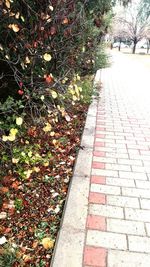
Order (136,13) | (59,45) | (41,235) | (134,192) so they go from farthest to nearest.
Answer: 1. (136,13)
2. (59,45)
3. (134,192)
4. (41,235)

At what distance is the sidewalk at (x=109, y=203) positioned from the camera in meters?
2.63

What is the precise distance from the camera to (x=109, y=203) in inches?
132

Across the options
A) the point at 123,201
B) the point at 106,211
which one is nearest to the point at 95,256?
the point at 106,211

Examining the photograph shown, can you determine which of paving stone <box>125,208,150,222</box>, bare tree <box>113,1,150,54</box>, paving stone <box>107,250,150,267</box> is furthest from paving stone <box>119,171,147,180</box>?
bare tree <box>113,1,150,54</box>

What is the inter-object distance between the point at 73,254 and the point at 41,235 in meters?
0.41

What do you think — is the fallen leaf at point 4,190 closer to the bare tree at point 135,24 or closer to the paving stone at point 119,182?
the paving stone at point 119,182

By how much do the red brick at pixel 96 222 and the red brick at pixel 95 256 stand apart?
0.29 meters

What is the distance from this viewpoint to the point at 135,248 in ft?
8.89

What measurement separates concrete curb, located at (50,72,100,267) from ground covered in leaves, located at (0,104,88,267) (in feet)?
0.29

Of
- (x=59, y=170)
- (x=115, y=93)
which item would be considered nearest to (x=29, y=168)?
(x=59, y=170)

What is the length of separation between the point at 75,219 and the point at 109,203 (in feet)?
1.58

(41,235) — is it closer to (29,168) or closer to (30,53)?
(29,168)

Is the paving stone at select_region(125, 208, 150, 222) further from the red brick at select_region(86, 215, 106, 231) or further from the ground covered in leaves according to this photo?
the ground covered in leaves

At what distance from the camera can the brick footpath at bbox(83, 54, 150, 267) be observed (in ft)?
8.70
